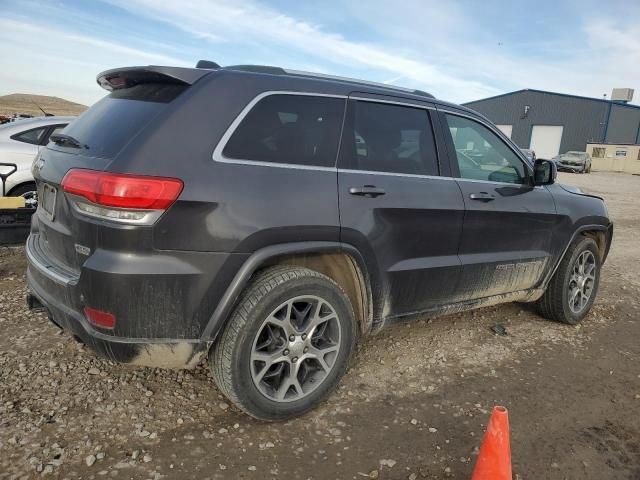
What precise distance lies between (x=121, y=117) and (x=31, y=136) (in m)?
5.02

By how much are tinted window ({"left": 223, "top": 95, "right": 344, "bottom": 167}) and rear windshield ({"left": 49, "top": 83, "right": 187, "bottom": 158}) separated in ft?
1.31

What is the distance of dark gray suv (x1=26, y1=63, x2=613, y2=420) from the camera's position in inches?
92.7

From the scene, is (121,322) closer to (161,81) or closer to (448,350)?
(161,81)

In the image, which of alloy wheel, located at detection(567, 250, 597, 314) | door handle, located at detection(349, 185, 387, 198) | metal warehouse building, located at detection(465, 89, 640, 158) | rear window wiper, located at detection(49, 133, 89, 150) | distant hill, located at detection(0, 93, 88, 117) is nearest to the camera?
rear window wiper, located at detection(49, 133, 89, 150)

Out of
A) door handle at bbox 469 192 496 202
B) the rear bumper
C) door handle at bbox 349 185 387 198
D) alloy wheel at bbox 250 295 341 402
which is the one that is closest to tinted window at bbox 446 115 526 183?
door handle at bbox 469 192 496 202

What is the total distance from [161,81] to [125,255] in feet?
3.23

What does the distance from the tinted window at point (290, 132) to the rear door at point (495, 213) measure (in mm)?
1014

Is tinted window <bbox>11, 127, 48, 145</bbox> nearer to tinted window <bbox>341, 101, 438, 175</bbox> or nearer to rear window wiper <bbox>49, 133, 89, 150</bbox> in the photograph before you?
rear window wiper <bbox>49, 133, 89, 150</bbox>

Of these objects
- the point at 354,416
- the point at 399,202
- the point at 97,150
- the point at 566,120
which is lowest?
the point at 354,416

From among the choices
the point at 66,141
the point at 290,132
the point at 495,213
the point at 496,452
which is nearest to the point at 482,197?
the point at 495,213

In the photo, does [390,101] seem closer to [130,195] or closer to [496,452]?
[130,195]

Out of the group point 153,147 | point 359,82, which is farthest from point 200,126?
point 359,82

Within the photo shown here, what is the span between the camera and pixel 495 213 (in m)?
3.68

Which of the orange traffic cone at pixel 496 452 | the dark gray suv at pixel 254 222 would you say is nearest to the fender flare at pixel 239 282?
the dark gray suv at pixel 254 222
